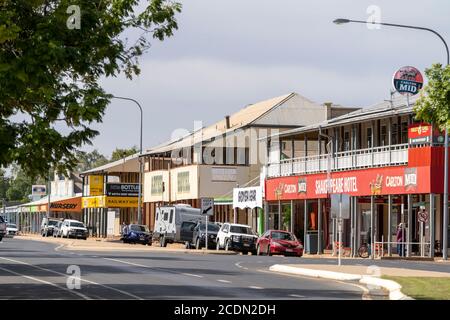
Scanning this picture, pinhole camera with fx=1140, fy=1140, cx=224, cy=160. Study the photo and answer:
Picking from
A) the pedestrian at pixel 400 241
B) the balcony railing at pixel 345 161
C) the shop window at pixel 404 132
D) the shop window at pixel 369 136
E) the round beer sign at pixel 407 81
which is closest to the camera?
the pedestrian at pixel 400 241

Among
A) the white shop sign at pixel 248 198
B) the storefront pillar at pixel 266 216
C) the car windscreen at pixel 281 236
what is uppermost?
the white shop sign at pixel 248 198

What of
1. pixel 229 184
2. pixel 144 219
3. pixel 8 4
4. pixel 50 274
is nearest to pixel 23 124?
pixel 8 4

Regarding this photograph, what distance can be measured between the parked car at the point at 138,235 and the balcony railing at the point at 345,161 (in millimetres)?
11498

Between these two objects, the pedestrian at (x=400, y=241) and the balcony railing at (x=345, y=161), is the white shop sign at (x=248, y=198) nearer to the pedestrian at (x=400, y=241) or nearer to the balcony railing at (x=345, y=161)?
the balcony railing at (x=345, y=161)

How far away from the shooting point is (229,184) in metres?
85.1

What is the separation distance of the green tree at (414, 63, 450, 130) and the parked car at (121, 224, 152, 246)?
52.5 m

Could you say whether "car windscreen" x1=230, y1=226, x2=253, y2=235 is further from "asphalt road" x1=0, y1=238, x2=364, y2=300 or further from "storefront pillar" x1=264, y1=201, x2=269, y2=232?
"asphalt road" x1=0, y1=238, x2=364, y2=300

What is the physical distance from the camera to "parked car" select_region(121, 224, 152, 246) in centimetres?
7775

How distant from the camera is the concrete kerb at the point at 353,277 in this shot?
2474 centimetres

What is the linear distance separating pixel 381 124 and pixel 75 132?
38374 mm

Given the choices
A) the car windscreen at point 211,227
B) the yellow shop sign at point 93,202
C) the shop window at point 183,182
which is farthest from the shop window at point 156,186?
the car windscreen at point 211,227

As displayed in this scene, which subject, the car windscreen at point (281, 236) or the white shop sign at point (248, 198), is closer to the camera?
the car windscreen at point (281, 236)

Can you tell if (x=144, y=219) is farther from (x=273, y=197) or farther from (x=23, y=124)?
(x=23, y=124)

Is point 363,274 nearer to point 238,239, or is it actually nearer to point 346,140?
point 238,239
